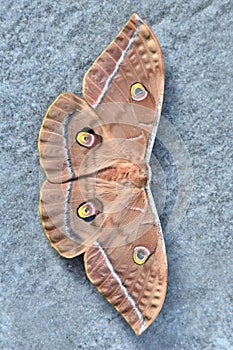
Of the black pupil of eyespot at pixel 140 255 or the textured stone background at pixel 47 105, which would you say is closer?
the black pupil of eyespot at pixel 140 255

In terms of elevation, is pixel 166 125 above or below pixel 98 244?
above

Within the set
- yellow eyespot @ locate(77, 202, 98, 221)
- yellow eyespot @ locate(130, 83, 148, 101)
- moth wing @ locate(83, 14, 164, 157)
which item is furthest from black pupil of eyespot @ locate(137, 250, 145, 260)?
yellow eyespot @ locate(130, 83, 148, 101)

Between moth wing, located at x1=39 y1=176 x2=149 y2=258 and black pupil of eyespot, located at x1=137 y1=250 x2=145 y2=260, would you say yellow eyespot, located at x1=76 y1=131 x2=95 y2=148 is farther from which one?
black pupil of eyespot, located at x1=137 y1=250 x2=145 y2=260

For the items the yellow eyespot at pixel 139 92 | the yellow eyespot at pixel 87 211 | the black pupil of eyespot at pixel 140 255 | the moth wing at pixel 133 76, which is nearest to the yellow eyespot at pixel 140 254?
the black pupil of eyespot at pixel 140 255

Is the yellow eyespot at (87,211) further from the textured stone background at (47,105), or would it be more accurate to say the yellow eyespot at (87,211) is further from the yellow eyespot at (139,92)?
the yellow eyespot at (139,92)

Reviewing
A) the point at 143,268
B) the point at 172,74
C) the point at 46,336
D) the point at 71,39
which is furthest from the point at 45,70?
the point at 46,336

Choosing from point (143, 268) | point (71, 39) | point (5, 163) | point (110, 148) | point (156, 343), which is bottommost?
point (156, 343)

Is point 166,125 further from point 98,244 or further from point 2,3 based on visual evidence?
point 2,3
